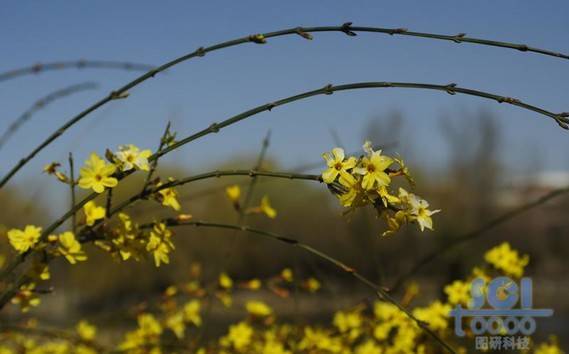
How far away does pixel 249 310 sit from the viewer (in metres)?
3.44

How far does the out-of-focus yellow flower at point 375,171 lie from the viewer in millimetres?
1390

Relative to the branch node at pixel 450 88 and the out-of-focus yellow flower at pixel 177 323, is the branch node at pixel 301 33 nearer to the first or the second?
the branch node at pixel 450 88

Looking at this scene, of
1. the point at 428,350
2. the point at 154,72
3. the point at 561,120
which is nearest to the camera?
the point at 561,120

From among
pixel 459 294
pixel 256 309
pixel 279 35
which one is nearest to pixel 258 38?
pixel 279 35

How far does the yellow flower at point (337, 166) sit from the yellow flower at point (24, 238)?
0.79 metres

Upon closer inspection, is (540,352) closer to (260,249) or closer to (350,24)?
(350,24)

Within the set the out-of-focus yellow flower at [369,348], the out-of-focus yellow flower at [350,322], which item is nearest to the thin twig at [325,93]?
the out-of-focus yellow flower at [350,322]

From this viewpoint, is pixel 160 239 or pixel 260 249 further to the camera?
pixel 260 249

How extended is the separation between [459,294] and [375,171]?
5.03 ft

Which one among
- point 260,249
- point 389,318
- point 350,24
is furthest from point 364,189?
point 260,249

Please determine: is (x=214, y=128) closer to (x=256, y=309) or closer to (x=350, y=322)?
(x=350, y=322)

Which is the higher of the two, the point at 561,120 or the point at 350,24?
the point at 350,24

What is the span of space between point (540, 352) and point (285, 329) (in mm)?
1293

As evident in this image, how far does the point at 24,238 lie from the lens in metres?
1.75
